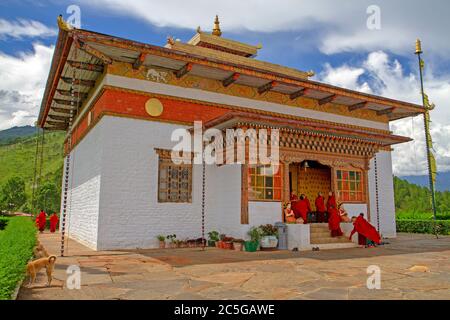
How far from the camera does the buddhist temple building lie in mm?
10359

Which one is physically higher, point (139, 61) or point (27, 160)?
point (27, 160)

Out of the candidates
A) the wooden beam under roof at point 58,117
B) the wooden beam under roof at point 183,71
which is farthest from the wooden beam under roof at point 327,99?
the wooden beam under roof at point 58,117

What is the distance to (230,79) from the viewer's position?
40.6ft

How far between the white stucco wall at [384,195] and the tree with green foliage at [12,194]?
153 ft

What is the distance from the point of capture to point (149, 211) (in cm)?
1077

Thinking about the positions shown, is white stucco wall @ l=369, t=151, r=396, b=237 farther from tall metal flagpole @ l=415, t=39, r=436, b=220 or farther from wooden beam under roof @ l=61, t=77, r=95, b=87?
wooden beam under roof @ l=61, t=77, r=95, b=87

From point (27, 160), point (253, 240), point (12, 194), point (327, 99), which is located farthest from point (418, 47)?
point (27, 160)

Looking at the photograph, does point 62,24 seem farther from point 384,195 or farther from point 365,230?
point 384,195

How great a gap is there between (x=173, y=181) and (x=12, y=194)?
44986 mm

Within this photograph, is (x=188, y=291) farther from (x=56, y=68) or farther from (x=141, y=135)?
(x=56, y=68)

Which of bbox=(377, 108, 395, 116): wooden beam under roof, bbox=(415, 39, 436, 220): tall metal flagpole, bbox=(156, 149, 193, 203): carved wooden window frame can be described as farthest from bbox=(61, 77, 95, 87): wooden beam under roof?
bbox=(415, 39, 436, 220): tall metal flagpole

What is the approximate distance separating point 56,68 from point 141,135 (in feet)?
11.3

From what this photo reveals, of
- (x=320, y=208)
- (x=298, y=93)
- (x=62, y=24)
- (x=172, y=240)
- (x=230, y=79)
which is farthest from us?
(x=298, y=93)

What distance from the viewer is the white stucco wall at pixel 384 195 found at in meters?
14.6
